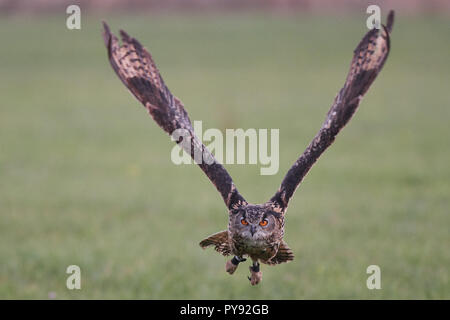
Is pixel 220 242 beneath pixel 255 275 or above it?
above

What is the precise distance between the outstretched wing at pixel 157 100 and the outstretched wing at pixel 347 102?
1.38 feet

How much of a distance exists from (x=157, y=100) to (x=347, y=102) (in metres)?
1.55

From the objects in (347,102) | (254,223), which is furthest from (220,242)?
(347,102)

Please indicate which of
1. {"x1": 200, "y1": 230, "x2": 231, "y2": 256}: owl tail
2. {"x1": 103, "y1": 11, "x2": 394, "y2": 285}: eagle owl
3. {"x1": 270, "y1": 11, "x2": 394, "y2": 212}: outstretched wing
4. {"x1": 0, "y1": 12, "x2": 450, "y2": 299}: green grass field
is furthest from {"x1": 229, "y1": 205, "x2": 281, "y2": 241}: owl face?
{"x1": 0, "y1": 12, "x2": 450, "y2": 299}: green grass field

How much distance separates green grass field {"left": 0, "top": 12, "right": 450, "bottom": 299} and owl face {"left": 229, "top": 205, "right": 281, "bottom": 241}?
12.6 feet

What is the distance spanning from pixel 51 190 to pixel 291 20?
32801 millimetres

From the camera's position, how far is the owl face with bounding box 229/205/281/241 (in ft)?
14.8

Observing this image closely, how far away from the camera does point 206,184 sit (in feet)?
47.8

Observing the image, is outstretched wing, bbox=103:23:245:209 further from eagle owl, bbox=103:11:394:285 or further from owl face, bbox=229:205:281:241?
owl face, bbox=229:205:281:241

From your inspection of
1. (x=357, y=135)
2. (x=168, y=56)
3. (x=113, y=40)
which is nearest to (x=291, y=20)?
(x=168, y=56)

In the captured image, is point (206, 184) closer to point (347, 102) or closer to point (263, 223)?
point (347, 102)

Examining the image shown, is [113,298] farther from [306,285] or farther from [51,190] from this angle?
[51,190]

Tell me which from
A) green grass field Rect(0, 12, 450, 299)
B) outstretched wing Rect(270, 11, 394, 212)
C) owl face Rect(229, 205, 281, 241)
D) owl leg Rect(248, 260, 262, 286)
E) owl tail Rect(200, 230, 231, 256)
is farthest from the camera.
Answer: green grass field Rect(0, 12, 450, 299)

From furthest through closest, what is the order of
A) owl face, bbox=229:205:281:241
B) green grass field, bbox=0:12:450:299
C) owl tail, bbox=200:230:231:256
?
1. green grass field, bbox=0:12:450:299
2. owl tail, bbox=200:230:231:256
3. owl face, bbox=229:205:281:241
